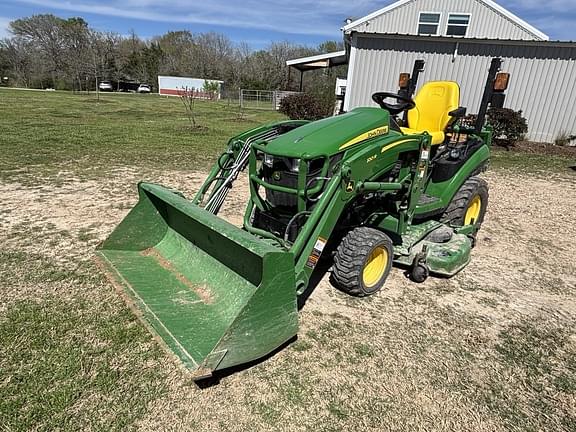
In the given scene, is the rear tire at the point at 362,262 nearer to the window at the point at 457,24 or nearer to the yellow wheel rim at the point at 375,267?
the yellow wheel rim at the point at 375,267

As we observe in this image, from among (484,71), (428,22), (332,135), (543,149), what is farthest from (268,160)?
(428,22)

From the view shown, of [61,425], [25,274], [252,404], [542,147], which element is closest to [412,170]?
[252,404]

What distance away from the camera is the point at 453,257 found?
3.75 metres

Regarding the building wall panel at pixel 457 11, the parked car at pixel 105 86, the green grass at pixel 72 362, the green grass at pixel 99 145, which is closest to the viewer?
the green grass at pixel 72 362

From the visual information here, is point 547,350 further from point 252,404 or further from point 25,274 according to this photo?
point 25,274

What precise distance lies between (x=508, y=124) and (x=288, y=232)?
1171 cm

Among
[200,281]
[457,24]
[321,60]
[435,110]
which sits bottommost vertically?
[200,281]

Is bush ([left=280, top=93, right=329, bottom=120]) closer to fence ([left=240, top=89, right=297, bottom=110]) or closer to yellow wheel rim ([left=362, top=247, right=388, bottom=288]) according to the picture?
fence ([left=240, top=89, right=297, bottom=110])

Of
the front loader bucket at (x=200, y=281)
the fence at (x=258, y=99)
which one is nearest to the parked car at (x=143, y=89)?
the fence at (x=258, y=99)

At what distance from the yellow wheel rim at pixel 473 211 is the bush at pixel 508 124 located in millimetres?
8689

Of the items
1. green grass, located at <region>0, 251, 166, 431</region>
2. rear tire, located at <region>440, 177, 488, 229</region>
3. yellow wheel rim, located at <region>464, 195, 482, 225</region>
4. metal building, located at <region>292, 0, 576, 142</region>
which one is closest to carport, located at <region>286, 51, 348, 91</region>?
metal building, located at <region>292, 0, 576, 142</region>

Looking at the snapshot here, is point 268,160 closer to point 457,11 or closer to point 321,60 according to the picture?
point 457,11

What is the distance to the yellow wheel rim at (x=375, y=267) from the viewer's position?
3.40 metres

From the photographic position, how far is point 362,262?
10.4 ft
